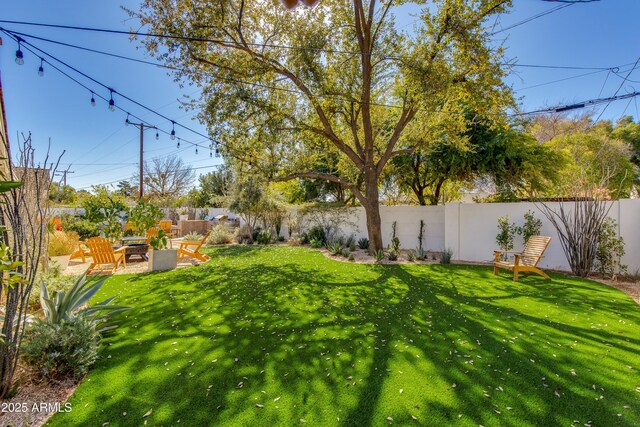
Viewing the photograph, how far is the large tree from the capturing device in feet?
26.9

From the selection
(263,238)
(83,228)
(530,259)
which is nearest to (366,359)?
(530,259)

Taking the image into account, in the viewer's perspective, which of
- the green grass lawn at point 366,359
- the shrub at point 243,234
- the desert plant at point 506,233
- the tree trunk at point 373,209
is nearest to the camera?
the green grass lawn at point 366,359

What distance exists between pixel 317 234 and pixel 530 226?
8575mm

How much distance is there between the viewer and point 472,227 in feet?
33.9

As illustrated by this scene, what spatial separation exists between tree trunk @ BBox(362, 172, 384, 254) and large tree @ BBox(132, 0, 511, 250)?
4 cm

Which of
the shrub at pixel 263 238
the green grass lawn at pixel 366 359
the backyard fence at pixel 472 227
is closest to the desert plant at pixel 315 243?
the backyard fence at pixel 472 227

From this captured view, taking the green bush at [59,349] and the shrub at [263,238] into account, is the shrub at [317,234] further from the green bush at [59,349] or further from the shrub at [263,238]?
the green bush at [59,349]

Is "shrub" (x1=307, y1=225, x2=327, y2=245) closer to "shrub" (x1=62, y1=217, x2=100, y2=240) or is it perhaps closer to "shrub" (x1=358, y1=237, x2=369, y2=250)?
"shrub" (x1=358, y1=237, x2=369, y2=250)

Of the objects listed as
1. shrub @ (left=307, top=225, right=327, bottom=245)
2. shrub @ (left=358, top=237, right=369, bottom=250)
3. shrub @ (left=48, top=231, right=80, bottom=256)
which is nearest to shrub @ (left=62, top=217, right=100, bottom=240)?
shrub @ (left=48, top=231, right=80, bottom=256)

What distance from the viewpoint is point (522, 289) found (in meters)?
6.44

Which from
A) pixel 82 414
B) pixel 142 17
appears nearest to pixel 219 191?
pixel 142 17

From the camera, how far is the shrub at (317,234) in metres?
14.5

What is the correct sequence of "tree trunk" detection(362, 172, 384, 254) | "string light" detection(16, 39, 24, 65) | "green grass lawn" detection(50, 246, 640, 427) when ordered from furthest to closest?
"tree trunk" detection(362, 172, 384, 254), "string light" detection(16, 39, 24, 65), "green grass lawn" detection(50, 246, 640, 427)

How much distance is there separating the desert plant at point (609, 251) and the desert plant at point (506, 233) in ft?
6.72
